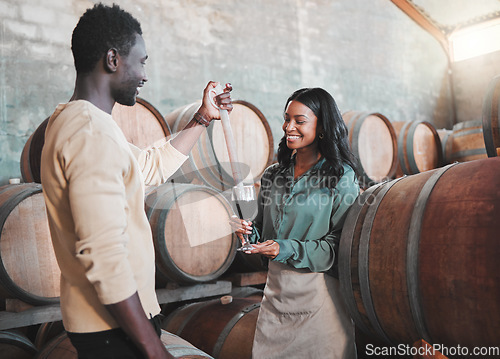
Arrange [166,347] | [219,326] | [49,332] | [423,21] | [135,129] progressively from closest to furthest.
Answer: [166,347]
[219,326]
[49,332]
[135,129]
[423,21]

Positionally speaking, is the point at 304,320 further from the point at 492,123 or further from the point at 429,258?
the point at 492,123

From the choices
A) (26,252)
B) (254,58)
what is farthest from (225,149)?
(254,58)

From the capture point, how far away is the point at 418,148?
5.00 meters

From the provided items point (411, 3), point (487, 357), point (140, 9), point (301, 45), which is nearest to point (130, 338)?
point (487, 357)

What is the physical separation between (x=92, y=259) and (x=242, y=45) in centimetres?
538

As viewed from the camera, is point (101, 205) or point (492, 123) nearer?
point (101, 205)

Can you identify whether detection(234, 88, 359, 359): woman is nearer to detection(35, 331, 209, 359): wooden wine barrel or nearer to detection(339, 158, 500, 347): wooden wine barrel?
detection(339, 158, 500, 347): wooden wine barrel

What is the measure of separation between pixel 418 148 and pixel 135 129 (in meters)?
3.16

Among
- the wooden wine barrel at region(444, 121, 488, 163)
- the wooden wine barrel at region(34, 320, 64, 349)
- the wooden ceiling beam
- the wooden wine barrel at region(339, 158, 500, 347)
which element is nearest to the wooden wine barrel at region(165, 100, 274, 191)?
the wooden wine barrel at region(34, 320, 64, 349)

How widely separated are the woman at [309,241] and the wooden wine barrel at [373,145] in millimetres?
2432

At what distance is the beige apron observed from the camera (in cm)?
185

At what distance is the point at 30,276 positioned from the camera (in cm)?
253

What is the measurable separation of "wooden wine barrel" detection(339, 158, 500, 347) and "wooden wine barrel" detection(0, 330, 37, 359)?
1.93 m

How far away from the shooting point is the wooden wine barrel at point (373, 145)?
4.37m
